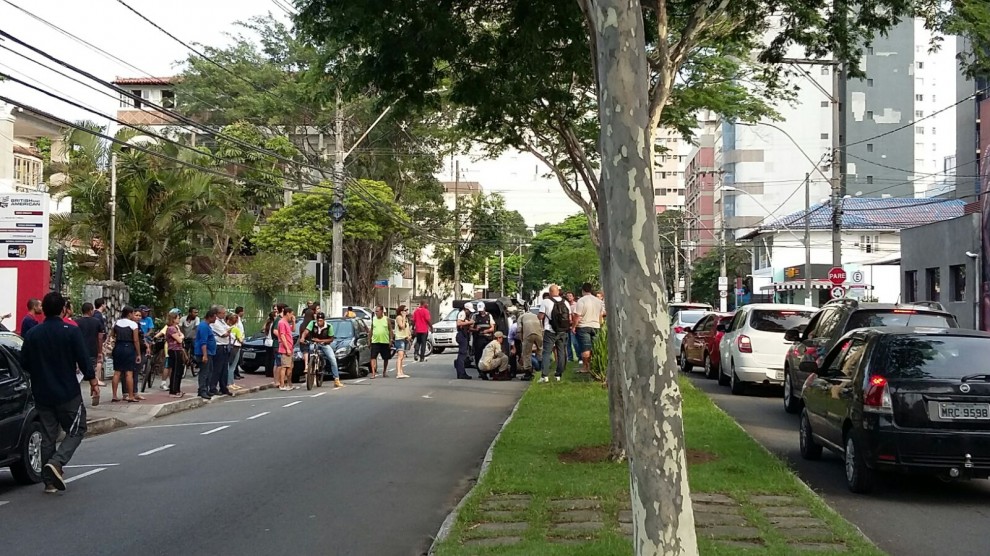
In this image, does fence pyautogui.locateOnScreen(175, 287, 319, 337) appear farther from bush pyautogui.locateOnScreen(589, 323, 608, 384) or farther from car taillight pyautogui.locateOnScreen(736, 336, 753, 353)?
car taillight pyautogui.locateOnScreen(736, 336, 753, 353)

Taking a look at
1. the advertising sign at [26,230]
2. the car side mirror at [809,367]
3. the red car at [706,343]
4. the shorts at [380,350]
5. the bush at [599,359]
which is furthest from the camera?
the shorts at [380,350]

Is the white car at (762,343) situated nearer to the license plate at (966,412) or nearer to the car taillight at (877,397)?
the car taillight at (877,397)

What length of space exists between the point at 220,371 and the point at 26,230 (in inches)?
220

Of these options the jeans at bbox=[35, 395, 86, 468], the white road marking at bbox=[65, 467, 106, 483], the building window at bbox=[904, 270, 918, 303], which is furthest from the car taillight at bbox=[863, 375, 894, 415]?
the building window at bbox=[904, 270, 918, 303]

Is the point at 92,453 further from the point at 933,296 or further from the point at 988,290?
the point at 933,296

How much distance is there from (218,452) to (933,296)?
30.1 m

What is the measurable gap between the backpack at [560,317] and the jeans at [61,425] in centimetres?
1150

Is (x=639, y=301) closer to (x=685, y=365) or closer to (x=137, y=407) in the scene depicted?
(x=137, y=407)

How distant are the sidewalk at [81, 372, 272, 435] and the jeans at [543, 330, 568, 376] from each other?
663cm

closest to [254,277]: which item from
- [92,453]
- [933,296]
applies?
[933,296]

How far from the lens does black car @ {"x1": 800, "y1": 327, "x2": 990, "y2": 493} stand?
353 inches

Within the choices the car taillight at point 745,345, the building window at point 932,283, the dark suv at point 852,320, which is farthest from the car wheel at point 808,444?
the building window at point 932,283

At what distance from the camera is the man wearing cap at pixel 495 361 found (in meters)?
24.0

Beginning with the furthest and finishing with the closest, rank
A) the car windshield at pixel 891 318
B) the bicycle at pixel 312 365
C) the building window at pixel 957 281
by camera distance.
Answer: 1. the building window at pixel 957 281
2. the bicycle at pixel 312 365
3. the car windshield at pixel 891 318
